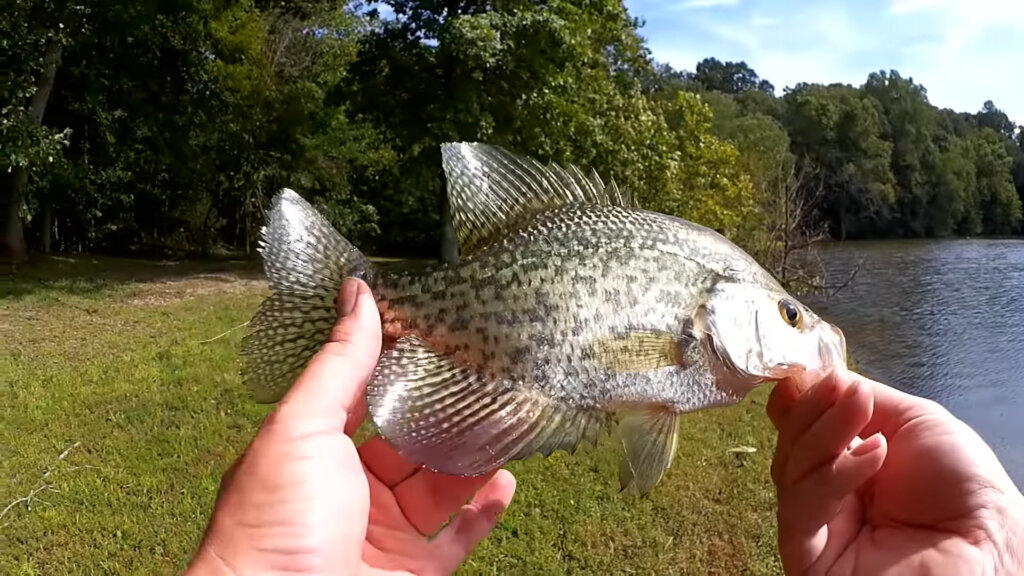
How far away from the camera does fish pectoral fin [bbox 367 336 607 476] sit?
6.51ft

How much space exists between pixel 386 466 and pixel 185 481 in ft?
15.1

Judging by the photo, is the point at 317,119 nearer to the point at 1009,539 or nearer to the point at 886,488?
the point at 886,488

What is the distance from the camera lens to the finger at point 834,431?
2.17 metres

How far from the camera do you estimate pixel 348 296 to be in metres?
2.15

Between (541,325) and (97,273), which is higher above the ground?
(541,325)

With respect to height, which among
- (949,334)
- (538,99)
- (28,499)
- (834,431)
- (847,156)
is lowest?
(949,334)

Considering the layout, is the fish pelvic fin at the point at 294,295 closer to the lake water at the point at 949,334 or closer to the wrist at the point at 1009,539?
the wrist at the point at 1009,539

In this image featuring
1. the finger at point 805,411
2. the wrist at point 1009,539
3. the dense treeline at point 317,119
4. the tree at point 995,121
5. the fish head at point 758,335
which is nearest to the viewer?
the fish head at point 758,335

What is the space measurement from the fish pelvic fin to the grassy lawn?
3.71 metres

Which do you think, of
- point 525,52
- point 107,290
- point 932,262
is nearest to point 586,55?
point 525,52

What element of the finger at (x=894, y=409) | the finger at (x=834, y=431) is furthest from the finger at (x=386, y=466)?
the finger at (x=894, y=409)

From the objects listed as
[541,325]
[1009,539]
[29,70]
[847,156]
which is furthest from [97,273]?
[847,156]

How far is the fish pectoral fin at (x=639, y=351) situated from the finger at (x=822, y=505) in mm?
648

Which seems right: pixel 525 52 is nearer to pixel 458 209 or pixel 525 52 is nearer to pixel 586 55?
pixel 586 55
